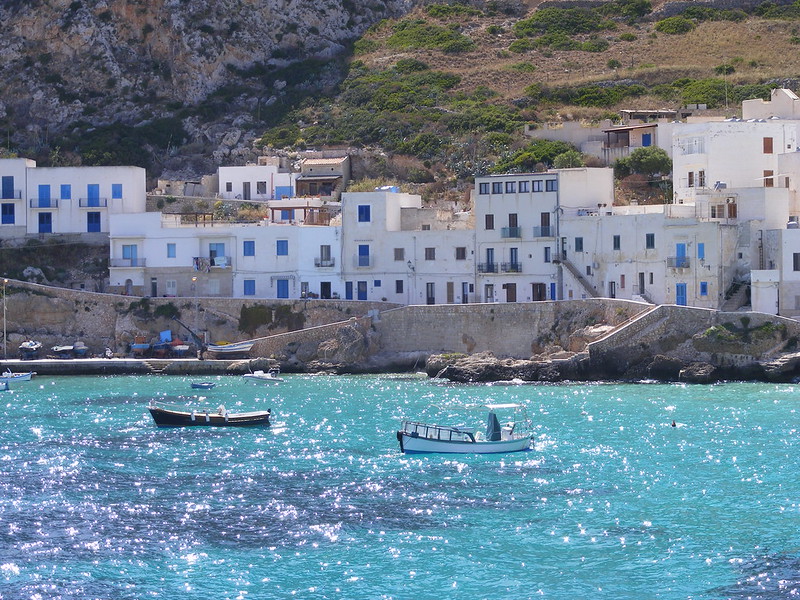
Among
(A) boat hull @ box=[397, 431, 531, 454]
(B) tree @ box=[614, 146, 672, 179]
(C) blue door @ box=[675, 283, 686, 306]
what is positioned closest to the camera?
(A) boat hull @ box=[397, 431, 531, 454]

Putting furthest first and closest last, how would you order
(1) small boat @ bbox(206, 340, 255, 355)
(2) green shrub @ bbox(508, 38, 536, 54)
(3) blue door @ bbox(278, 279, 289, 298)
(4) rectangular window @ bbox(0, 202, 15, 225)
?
1. (2) green shrub @ bbox(508, 38, 536, 54)
2. (4) rectangular window @ bbox(0, 202, 15, 225)
3. (3) blue door @ bbox(278, 279, 289, 298)
4. (1) small boat @ bbox(206, 340, 255, 355)

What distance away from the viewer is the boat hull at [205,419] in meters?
44.9

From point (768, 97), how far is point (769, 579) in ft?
196

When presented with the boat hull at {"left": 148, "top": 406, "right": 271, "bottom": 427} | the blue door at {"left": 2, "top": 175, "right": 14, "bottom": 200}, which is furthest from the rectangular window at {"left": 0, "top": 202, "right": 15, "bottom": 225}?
the boat hull at {"left": 148, "top": 406, "right": 271, "bottom": 427}

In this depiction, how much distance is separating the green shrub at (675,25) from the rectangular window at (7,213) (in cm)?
4981

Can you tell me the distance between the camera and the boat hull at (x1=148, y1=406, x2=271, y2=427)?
44938 mm

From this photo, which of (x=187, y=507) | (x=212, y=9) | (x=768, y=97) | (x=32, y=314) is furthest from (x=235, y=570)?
(x=212, y=9)

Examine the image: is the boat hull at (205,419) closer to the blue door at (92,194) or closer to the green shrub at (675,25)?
the blue door at (92,194)

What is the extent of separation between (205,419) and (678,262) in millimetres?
22616

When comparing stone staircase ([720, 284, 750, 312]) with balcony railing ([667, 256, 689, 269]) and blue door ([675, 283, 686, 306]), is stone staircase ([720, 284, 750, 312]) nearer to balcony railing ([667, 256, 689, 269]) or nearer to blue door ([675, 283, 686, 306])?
blue door ([675, 283, 686, 306])

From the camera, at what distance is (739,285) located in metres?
58.1

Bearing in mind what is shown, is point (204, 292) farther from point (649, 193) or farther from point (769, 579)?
point (769, 579)

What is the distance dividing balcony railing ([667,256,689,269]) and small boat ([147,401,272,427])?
20.7 metres

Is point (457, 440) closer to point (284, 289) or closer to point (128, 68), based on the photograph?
point (284, 289)
